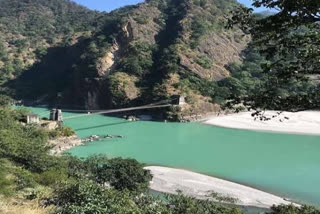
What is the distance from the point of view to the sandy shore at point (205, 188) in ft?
60.7

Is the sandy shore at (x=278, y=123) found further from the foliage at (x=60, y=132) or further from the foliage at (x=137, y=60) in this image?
the foliage at (x=60, y=132)

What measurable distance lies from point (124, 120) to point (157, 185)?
3273 cm

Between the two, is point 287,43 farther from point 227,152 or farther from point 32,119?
point 32,119

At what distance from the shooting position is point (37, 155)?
660 inches

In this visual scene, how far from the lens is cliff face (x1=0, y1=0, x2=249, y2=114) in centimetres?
6084

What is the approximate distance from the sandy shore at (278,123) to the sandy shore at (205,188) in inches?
800

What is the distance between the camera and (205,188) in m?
20.4

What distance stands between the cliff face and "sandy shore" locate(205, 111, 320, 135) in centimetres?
592

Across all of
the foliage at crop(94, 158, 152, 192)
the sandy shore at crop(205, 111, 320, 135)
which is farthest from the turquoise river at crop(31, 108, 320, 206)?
the foliage at crop(94, 158, 152, 192)

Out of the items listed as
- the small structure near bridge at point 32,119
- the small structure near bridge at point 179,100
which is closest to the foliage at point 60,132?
the small structure near bridge at point 32,119

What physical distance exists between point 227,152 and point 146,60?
37609 millimetres

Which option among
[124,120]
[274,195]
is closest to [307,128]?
[124,120]

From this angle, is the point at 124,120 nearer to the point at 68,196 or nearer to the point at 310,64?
the point at 68,196

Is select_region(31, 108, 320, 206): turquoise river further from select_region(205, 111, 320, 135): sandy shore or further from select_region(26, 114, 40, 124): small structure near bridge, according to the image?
select_region(26, 114, 40, 124): small structure near bridge
